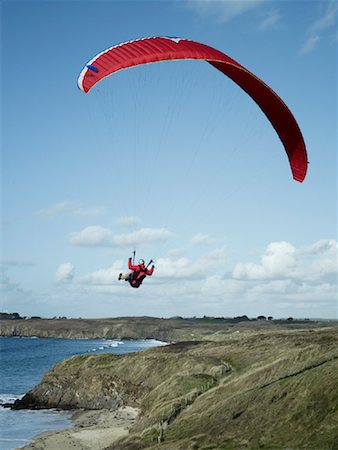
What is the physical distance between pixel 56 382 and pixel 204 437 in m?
31.2

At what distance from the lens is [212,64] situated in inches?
1178

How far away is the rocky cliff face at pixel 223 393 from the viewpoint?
2191 cm

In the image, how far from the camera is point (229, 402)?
26406 mm

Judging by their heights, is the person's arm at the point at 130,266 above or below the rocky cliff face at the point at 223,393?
above

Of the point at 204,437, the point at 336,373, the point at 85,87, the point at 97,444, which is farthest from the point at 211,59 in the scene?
the point at 97,444

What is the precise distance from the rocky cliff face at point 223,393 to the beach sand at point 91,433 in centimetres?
205

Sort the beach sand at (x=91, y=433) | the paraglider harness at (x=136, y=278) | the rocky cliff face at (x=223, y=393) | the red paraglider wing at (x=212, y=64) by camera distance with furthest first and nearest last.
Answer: the beach sand at (x=91, y=433) < the paraglider harness at (x=136, y=278) < the red paraglider wing at (x=212, y=64) < the rocky cliff face at (x=223, y=393)

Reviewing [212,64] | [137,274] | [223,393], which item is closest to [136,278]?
[137,274]

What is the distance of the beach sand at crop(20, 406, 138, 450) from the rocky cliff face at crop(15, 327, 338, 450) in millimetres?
2051

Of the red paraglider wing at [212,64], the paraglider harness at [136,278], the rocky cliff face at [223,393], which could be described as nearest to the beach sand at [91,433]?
the rocky cliff face at [223,393]

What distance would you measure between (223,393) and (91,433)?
33.5ft

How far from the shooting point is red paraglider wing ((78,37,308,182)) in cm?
2423

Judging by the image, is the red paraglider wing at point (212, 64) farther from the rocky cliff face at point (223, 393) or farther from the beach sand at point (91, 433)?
the beach sand at point (91, 433)

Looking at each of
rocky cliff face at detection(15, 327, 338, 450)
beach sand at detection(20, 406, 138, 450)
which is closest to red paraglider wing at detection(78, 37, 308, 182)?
rocky cliff face at detection(15, 327, 338, 450)
